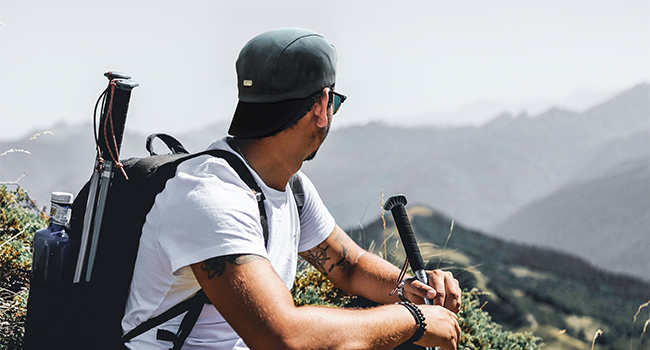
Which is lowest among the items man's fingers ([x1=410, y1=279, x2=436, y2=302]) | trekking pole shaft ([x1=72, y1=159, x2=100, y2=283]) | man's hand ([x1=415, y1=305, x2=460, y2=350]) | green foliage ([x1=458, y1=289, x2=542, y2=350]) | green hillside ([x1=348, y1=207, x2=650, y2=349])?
green hillside ([x1=348, y1=207, x2=650, y2=349])

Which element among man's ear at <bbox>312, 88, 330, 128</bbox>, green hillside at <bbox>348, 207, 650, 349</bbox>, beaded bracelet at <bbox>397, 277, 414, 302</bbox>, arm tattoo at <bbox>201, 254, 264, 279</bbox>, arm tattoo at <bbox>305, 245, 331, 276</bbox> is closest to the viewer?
arm tattoo at <bbox>201, 254, 264, 279</bbox>

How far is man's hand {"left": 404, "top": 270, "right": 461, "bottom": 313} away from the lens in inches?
80.0

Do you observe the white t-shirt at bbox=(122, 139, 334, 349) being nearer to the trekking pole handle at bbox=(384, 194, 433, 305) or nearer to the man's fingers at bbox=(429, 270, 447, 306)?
the trekking pole handle at bbox=(384, 194, 433, 305)

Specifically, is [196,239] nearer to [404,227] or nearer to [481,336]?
[404,227]

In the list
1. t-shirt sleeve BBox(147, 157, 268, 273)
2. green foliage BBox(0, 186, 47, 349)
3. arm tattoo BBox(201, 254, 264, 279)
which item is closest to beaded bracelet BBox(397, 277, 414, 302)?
t-shirt sleeve BBox(147, 157, 268, 273)

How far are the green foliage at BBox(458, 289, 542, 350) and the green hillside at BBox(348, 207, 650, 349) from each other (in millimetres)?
381

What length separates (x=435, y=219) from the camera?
6.57 metres

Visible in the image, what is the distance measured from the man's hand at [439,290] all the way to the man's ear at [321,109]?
0.82 meters

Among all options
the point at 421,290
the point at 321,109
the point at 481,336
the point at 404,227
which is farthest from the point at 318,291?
the point at 321,109

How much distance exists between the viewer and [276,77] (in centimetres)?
168

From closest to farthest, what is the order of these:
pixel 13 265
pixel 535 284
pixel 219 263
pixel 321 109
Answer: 1. pixel 219 263
2. pixel 321 109
3. pixel 13 265
4. pixel 535 284

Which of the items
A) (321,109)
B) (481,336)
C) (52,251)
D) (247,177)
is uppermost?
(321,109)

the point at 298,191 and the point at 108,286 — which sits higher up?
the point at 298,191

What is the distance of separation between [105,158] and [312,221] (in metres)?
0.94
